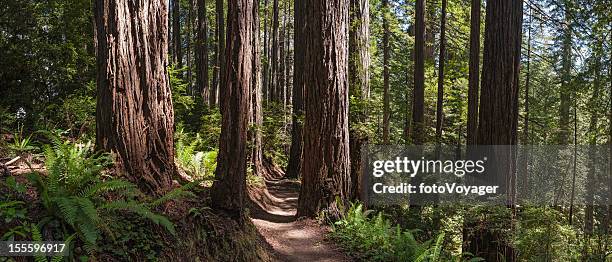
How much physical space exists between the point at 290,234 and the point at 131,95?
398cm

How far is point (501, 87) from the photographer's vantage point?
24.8 feet

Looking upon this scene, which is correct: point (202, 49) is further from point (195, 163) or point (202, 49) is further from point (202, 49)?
point (195, 163)

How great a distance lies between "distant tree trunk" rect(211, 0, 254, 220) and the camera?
194 inches

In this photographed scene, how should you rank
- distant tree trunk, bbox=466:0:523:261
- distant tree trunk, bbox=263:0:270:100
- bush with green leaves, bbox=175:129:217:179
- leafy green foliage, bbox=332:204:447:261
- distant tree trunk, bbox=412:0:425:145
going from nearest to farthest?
leafy green foliage, bbox=332:204:447:261, bush with green leaves, bbox=175:129:217:179, distant tree trunk, bbox=466:0:523:261, distant tree trunk, bbox=412:0:425:145, distant tree trunk, bbox=263:0:270:100

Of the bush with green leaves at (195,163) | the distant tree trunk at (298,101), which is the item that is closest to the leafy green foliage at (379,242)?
the bush with green leaves at (195,163)

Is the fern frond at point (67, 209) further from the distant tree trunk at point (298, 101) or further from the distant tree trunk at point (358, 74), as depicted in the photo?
the distant tree trunk at point (298, 101)

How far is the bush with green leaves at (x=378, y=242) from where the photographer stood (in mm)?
6439

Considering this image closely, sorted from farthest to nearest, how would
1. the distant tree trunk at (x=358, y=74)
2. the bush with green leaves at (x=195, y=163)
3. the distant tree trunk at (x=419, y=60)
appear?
the distant tree trunk at (x=419, y=60) < the distant tree trunk at (x=358, y=74) < the bush with green leaves at (x=195, y=163)

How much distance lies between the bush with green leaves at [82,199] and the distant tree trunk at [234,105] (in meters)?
0.98

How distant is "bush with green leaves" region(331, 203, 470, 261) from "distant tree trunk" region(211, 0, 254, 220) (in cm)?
277

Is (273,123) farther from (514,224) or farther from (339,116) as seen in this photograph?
(514,224)

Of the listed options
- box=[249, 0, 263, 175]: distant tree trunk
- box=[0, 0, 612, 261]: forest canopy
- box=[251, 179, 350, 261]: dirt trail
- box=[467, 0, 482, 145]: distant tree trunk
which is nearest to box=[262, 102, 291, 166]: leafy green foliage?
box=[0, 0, 612, 261]: forest canopy

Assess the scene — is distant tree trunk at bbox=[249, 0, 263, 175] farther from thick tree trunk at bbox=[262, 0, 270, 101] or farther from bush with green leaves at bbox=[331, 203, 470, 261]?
thick tree trunk at bbox=[262, 0, 270, 101]

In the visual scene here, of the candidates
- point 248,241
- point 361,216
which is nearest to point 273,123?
point 361,216
